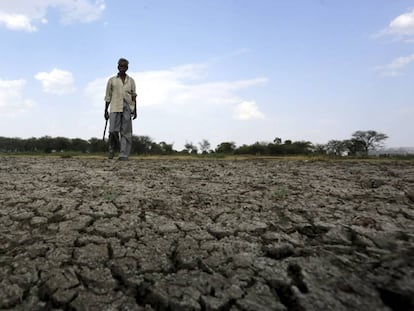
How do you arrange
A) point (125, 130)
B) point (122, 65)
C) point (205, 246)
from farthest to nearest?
point (125, 130) → point (122, 65) → point (205, 246)

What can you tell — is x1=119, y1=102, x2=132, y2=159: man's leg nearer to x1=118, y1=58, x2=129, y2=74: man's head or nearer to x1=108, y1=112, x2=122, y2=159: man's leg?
x1=108, y1=112, x2=122, y2=159: man's leg

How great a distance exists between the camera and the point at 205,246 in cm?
261

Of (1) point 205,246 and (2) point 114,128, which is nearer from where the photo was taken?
(1) point 205,246

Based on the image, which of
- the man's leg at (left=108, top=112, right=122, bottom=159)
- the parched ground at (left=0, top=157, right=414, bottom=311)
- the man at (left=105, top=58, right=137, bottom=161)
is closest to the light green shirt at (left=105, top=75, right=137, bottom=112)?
the man at (left=105, top=58, right=137, bottom=161)

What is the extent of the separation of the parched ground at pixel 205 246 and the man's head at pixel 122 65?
320 centimetres

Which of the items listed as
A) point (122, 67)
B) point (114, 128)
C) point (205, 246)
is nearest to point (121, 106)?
point (114, 128)

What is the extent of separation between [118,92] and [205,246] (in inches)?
191

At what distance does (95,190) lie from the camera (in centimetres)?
386

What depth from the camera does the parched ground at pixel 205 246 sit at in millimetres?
2021

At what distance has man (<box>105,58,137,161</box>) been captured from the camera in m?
6.84

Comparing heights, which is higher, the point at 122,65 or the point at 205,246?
the point at 122,65

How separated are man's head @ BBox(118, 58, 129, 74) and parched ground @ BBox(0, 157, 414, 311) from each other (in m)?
3.20

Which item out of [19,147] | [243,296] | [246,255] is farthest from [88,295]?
[19,147]

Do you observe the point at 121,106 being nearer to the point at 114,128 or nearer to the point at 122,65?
the point at 114,128
